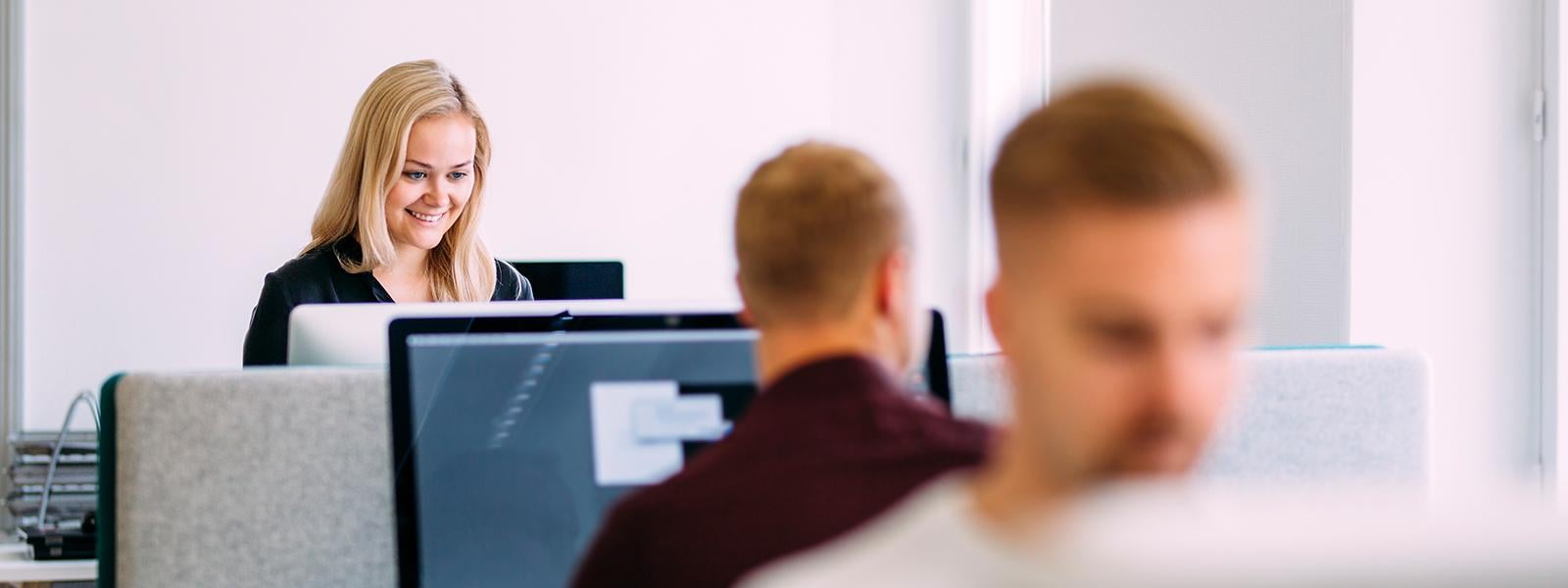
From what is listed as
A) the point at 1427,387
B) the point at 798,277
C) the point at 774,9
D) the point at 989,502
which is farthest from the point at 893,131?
the point at 989,502

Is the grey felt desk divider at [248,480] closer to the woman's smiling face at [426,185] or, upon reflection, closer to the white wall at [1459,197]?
the woman's smiling face at [426,185]

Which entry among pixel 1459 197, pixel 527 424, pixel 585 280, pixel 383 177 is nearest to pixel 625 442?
pixel 527 424

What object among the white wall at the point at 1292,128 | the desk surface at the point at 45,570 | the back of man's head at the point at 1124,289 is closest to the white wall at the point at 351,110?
the white wall at the point at 1292,128

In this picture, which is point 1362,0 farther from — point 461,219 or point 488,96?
point 488,96

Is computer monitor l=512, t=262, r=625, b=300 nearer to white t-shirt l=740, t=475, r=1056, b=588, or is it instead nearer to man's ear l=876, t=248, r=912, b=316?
man's ear l=876, t=248, r=912, b=316

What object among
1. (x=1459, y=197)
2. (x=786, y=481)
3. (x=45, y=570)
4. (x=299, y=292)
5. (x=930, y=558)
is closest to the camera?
(x=930, y=558)

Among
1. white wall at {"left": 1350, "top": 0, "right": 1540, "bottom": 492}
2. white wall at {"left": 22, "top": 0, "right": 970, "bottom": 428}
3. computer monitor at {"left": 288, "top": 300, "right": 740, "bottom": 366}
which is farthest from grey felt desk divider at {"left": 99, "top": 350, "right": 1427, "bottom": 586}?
white wall at {"left": 22, "top": 0, "right": 970, "bottom": 428}

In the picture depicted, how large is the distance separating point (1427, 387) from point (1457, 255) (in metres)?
1.49

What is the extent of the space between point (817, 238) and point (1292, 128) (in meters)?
2.05

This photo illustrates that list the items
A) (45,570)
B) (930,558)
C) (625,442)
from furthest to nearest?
1. (45,570)
2. (625,442)
3. (930,558)

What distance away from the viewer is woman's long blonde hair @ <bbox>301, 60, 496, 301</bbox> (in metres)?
2.39

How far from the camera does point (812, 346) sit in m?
0.81

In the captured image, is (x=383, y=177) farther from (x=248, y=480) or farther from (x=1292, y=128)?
(x=1292, y=128)

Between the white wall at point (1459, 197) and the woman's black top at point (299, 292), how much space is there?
1639mm
